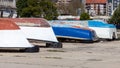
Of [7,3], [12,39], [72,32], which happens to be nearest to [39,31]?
[12,39]

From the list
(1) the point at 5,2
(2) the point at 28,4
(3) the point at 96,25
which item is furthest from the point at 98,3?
(3) the point at 96,25

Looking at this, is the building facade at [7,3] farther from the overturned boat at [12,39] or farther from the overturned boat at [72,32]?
the overturned boat at [12,39]

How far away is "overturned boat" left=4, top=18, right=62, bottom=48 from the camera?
75.3 ft

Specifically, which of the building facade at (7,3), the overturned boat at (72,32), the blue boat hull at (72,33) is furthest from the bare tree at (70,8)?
the blue boat hull at (72,33)

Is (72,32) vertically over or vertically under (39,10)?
over

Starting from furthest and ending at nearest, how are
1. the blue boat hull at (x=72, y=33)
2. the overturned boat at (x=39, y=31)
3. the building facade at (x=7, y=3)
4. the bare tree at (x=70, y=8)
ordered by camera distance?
1. the bare tree at (x=70, y=8)
2. the building facade at (x=7, y=3)
3. the blue boat hull at (x=72, y=33)
4. the overturned boat at (x=39, y=31)

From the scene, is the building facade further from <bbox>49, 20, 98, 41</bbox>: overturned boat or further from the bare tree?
<bbox>49, 20, 98, 41</bbox>: overturned boat

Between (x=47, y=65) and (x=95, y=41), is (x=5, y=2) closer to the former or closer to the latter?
(x=95, y=41)

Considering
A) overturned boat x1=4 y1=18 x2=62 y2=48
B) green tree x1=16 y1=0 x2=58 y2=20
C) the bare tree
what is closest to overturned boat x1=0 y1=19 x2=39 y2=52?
overturned boat x1=4 y1=18 x2=62 y2=48

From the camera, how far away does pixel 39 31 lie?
23.4 m

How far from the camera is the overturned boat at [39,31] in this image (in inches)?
904

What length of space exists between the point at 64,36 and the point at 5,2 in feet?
233

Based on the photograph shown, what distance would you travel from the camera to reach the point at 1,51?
18984 mm

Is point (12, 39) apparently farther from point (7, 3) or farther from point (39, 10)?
point (7, 3)
